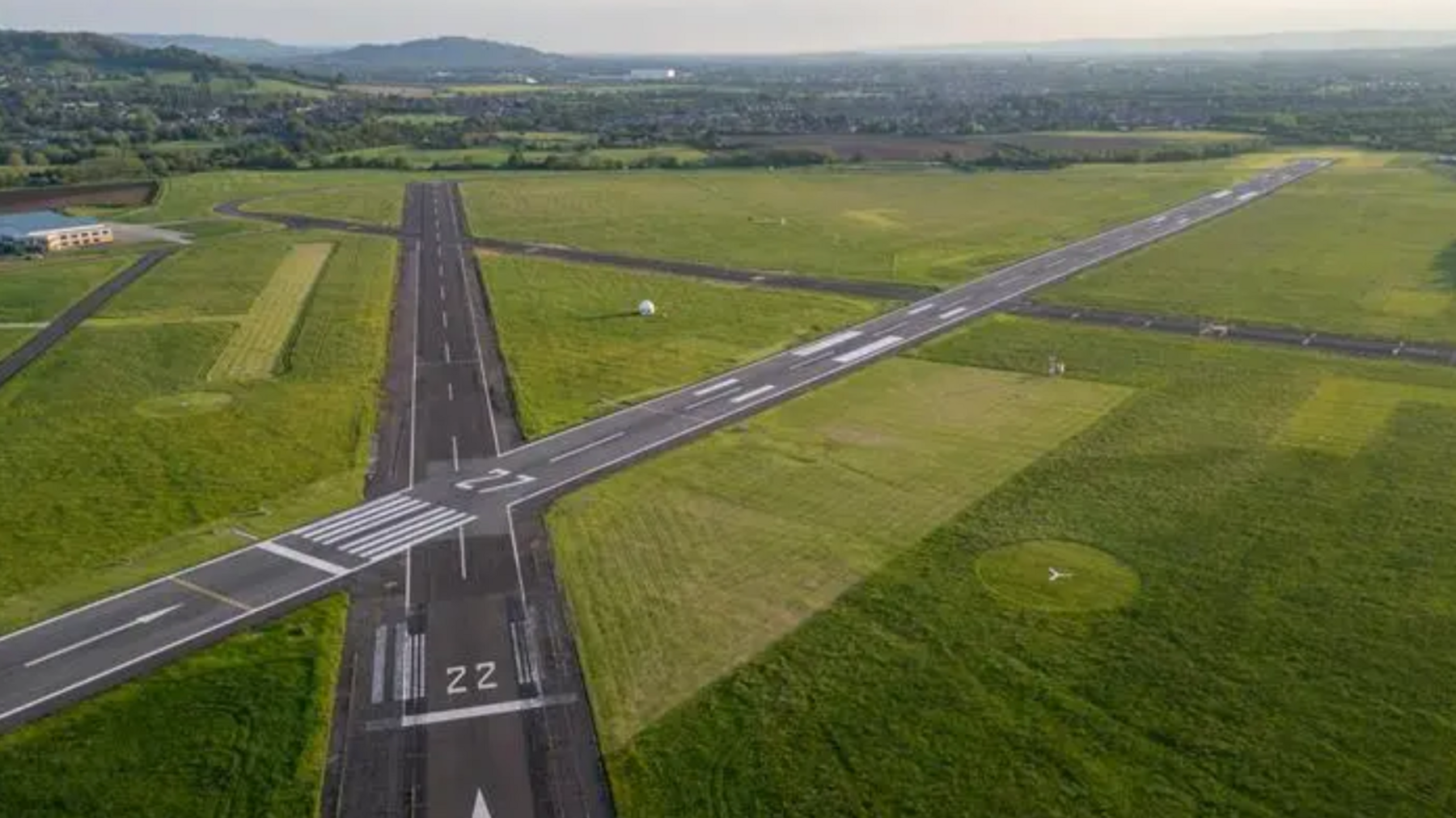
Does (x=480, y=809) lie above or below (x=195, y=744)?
below

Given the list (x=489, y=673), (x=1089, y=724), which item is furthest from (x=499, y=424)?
(x=1089, y=724)

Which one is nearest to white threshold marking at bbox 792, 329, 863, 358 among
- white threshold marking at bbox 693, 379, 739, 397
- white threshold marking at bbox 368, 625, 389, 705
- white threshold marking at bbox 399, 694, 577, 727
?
white threshold marking at bbox 693, 379, 739, 397

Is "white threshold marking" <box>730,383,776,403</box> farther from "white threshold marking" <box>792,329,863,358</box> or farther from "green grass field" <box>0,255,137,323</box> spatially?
"green grass field" <box>0,255,137,323</box>

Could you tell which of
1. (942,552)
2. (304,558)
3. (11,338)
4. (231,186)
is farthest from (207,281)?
(942,552)

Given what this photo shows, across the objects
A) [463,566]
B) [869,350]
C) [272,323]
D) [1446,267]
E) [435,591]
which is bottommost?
[435,591]

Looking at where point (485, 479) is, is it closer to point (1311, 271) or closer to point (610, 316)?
point (610, 316)

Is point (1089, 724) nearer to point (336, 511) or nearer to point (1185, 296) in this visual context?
point (336, 511)
